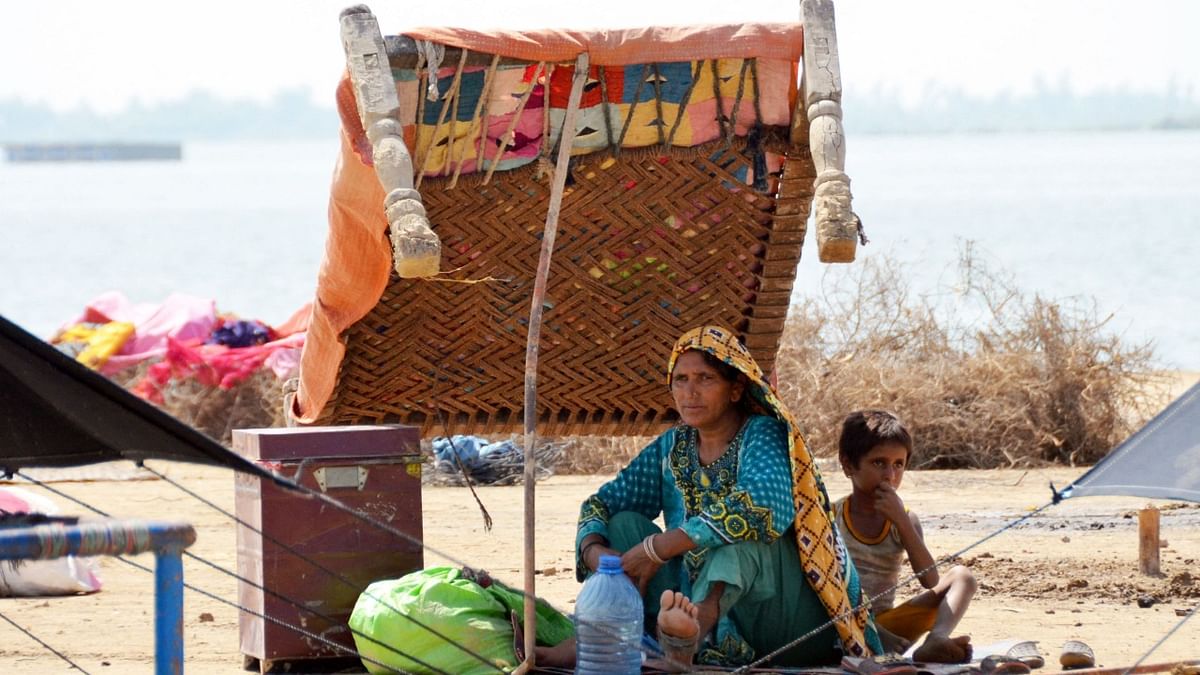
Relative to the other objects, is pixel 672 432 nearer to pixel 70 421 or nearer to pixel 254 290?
pixel 70 421

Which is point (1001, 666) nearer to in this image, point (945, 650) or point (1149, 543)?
point (945, 650)

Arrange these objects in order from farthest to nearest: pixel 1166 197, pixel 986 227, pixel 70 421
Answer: pixel 1166 197 → pixel 986 227 → pixel 70 421

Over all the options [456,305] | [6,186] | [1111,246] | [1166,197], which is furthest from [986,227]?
[6,186]

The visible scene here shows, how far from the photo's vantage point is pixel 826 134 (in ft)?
15.0

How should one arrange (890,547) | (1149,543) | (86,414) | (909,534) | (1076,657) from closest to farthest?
(86,414)
(1076,657)
(909,534)
(890,547)
(1149,543)

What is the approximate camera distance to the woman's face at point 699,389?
4.76 meters

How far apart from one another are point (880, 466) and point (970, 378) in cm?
572

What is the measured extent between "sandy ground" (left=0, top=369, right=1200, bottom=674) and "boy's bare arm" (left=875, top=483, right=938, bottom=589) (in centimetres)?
24

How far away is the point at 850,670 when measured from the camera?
4.51 meters

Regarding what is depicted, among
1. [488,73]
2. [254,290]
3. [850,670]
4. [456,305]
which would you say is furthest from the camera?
[254,290]

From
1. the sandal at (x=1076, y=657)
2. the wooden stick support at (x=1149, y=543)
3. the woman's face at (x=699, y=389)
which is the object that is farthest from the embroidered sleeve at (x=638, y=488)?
the wooden stick support at (x=1149, y=543)

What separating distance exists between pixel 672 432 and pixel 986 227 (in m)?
40.1

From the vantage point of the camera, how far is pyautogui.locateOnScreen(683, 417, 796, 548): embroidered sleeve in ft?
14.9

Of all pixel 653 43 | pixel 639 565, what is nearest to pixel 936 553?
pixel 639 565
